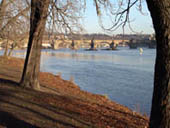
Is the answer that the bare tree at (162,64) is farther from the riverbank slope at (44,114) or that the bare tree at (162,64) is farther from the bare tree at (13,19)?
the bare tree at (13,19)

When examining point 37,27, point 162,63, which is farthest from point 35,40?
point 162,63

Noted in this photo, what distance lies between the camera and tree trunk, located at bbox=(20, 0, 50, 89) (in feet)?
29.9

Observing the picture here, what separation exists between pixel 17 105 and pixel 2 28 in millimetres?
9020

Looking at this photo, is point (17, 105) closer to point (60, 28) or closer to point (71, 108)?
point (71, 108)

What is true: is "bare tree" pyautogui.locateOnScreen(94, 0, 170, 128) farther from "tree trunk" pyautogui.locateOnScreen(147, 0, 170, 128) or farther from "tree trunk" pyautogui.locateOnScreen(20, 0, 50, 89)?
"tree trunk" pyautogui.locateOnScreen(20, 0, 50, 89)

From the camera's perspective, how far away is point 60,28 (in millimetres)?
9992

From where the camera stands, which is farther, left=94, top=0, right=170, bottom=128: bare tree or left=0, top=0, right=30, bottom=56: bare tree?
left=0, top=0, right=30, bottom=56: bare tree

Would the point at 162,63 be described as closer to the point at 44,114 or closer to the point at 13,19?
the point at 44,114

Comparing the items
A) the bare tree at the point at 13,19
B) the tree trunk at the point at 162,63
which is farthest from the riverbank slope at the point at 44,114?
the bare tree at the point at 13,19

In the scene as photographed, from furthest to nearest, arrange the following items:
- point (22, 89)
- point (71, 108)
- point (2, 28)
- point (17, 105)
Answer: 1. point (2, 28)
2. point (22, 89)
3. point (71, 108)
4. point (17, 105)

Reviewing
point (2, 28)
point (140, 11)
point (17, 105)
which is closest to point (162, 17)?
point (140, 11)

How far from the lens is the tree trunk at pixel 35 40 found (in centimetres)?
912

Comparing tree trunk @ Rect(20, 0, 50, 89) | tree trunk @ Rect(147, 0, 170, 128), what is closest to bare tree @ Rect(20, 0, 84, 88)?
tree trunk @ Rect(20, 0, 50, 89)

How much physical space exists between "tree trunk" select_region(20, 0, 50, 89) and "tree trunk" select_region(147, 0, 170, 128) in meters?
5.77
